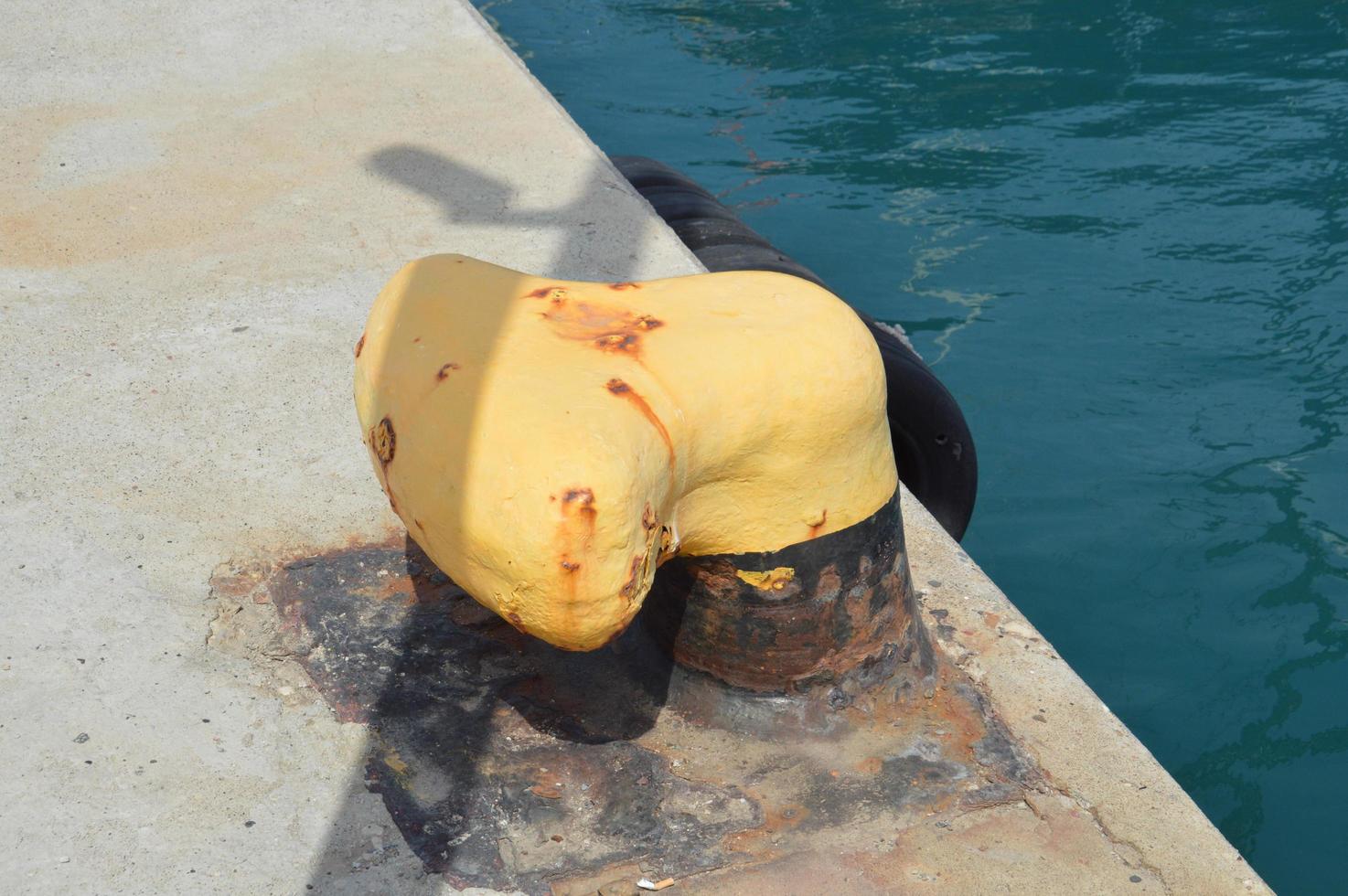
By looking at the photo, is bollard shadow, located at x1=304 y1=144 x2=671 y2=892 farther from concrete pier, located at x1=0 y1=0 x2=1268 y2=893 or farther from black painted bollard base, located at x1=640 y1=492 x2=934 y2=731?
black painted bollard base, located at x1=640 y1=492 x2=934 y2=731

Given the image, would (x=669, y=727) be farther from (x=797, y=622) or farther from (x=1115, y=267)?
(x=1115, y=267)

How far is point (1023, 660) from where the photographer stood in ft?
10.5

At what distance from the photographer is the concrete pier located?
2.62 m

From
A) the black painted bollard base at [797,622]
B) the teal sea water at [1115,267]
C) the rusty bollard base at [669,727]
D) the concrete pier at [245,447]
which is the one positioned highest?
the black painted bollard base at [797,622]

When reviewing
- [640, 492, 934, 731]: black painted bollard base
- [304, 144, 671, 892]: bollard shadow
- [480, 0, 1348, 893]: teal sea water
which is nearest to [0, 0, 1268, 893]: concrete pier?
[304, 144, 671, 892]: bollard shadow

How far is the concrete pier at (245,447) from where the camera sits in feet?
8.60

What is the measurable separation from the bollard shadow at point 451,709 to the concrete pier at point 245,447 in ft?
0.10

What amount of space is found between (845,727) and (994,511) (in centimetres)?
314

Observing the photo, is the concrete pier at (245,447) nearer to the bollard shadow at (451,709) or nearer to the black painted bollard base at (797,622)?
the bollard shadow at (451,709)

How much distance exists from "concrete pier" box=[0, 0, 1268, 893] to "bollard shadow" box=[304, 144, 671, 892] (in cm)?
3

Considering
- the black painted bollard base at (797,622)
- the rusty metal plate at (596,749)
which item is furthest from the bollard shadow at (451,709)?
the black painted bollard base at (797,622)

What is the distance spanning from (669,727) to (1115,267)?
5563 mm

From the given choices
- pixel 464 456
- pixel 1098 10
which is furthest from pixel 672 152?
pixel 464 456

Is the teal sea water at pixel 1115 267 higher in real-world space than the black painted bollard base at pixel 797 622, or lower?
lower
